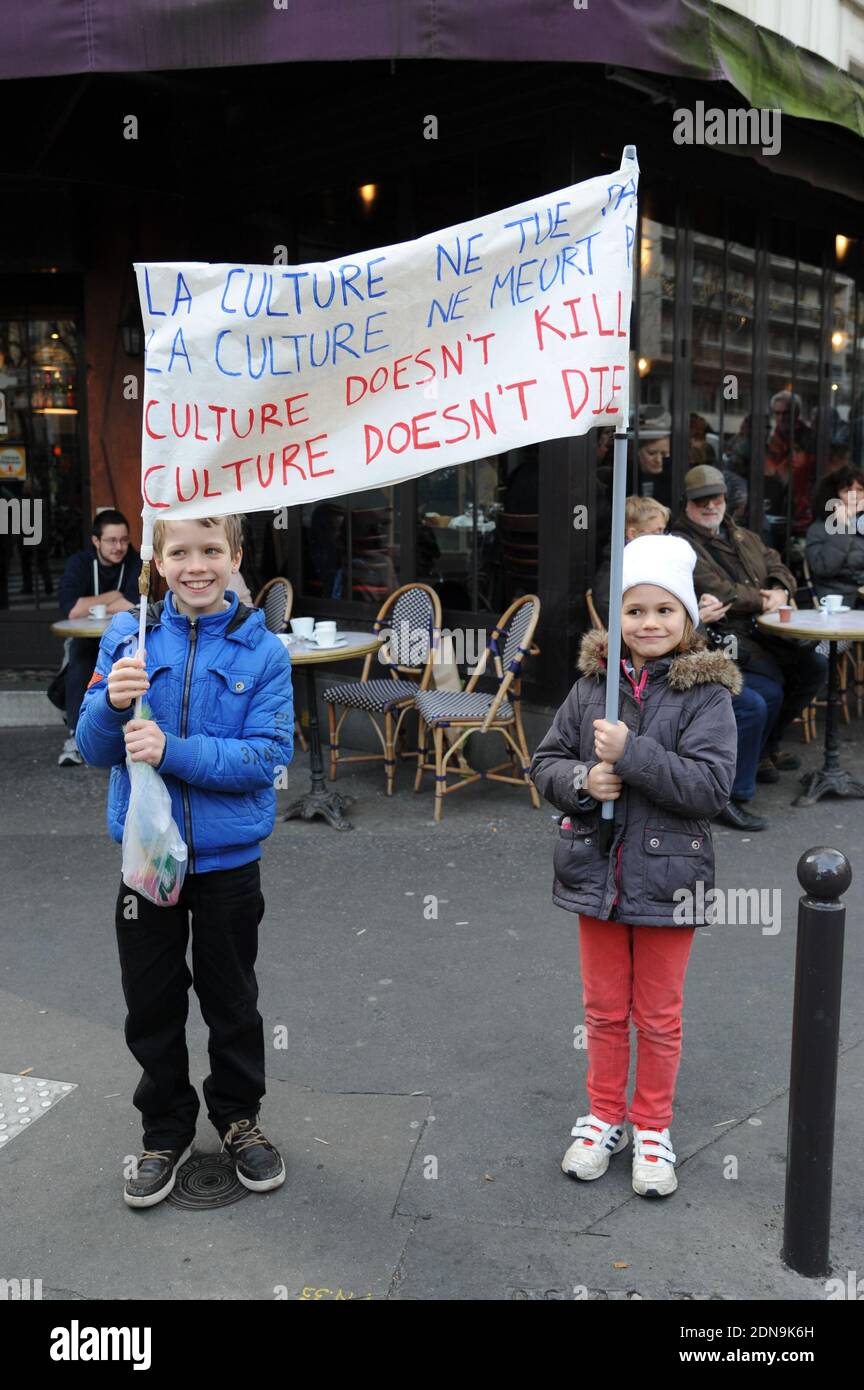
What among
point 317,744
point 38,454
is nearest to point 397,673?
point 317,744

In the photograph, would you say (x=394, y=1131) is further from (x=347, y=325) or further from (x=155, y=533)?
(x=347, y=325)

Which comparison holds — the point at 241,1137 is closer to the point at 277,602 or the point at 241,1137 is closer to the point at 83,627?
the point at 83,627

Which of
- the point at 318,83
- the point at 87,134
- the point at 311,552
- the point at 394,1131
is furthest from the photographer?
the point at 311,552

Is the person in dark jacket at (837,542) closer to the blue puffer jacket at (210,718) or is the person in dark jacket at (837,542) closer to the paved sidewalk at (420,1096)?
the paved sidewalk at (420,1096)

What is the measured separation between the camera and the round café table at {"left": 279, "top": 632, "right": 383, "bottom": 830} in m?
6.70

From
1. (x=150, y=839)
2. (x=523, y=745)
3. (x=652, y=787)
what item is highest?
(x=652, y=787)

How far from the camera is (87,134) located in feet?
28.1

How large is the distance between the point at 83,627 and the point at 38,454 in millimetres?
3300

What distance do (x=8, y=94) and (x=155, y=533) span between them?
20.3ft

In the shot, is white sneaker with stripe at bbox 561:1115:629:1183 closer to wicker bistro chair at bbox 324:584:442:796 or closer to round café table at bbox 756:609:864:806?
round café table at bbox 756:609:864:806

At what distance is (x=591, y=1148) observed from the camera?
3.42 m

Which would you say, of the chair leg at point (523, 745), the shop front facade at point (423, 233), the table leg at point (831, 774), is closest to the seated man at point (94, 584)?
the shop front facade at point (423, 233)

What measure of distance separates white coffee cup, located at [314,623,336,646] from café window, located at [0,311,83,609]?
401 cm

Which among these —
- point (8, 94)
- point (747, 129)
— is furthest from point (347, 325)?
point (8, 94)
